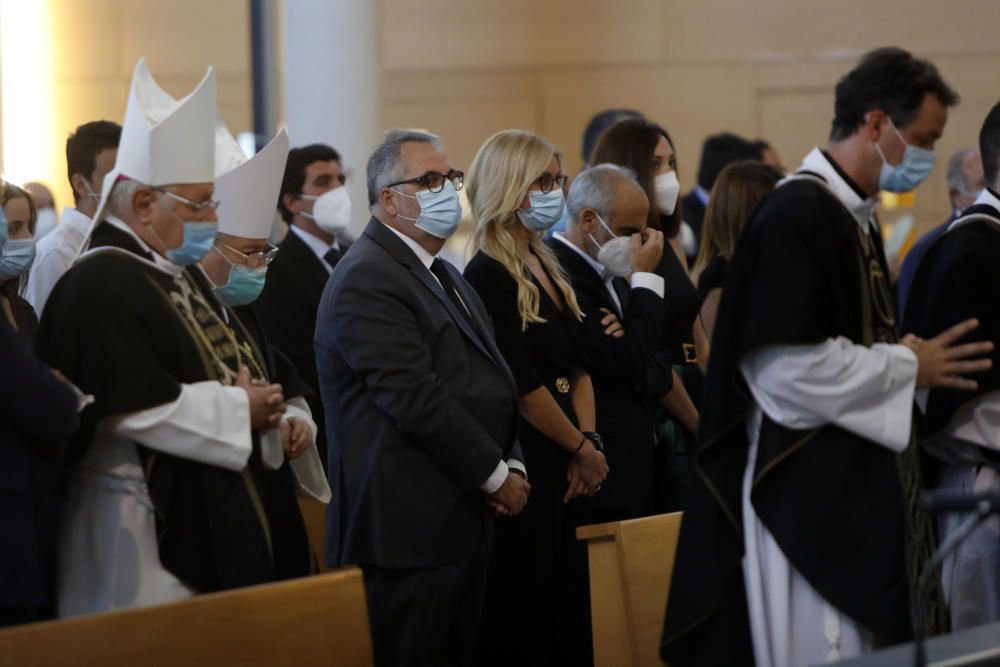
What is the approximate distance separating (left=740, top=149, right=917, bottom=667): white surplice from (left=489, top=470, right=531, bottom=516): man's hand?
0.74 m

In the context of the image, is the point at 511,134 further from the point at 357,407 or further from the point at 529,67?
the point at 529,67

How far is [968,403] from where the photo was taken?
3.34 meters

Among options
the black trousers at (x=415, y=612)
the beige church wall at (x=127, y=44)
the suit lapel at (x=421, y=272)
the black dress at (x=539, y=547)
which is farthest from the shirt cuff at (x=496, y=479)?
the beige church wall at (x=127, y=44)

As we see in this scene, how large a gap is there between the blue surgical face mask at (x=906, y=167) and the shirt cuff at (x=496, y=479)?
113cm

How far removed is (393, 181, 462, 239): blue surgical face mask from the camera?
3695mm

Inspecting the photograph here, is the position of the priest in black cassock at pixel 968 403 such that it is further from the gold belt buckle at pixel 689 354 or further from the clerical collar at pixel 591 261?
the gold belt buckle at pixel 689 354

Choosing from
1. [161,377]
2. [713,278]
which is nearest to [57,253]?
[161,377]

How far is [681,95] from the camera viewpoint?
9.97 meters

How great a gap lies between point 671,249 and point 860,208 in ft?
5.81

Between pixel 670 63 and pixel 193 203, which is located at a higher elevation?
pixel 670 63

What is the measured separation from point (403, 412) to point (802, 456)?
988 mm

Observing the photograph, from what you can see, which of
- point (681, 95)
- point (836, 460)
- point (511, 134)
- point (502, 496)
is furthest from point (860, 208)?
point (681, 95)

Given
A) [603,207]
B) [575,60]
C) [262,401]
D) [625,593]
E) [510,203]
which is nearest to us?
[262,401]

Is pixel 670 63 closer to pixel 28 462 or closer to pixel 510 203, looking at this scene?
pixel 510 203
